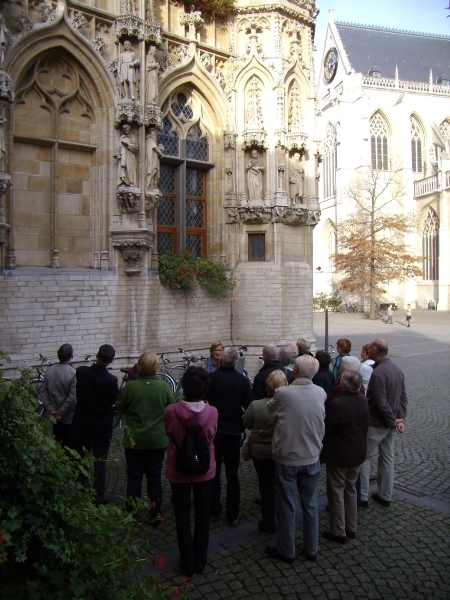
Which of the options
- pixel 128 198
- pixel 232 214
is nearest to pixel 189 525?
pixel 128 198

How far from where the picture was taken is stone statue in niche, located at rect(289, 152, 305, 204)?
1195cm

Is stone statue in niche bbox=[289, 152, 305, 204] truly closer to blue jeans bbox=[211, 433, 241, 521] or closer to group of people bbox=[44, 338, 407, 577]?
group of people bbox=[44, 338, 407, 577]

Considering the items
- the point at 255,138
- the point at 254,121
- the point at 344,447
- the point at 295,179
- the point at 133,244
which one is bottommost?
the point at 344,447

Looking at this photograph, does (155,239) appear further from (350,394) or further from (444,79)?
(444,79)

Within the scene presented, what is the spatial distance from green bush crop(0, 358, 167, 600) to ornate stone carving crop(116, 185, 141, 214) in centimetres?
735

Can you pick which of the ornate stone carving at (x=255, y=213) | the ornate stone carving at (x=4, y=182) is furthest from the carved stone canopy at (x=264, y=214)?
the ornate stone carving at (x=4, y=182)

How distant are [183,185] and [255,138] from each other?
74.6 inches

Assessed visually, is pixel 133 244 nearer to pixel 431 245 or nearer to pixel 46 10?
pixel 46 10

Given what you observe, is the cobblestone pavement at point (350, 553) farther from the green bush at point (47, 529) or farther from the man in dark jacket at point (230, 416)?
the green bush at point (47, 529)

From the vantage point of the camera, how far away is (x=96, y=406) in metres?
5.19

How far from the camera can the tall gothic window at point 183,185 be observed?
445 inches

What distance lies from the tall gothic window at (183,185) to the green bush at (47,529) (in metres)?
8.81

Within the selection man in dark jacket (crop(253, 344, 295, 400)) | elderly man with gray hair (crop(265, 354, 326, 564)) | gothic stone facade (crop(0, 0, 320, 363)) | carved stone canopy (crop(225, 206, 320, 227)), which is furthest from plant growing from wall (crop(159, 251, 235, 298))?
elderly man with gray hair (crop(265, 354, 326, 564))

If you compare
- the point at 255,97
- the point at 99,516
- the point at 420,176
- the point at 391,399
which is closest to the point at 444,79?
the point at 420,176
